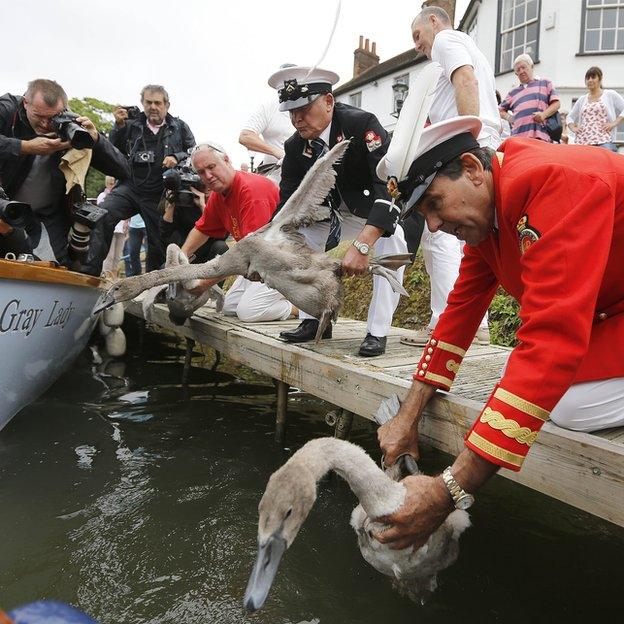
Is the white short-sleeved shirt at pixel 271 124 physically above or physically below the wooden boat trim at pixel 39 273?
above

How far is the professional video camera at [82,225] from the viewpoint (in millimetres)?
5969

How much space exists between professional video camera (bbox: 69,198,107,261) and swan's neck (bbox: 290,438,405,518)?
4685mm

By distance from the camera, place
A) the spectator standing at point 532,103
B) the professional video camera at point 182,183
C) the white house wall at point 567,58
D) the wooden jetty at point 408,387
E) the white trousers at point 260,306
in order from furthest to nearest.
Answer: the white house wall at point 567,58
the spectator standing at point 532,103
the professional video camera at point 182,183
the white trousers at point 260,306
the wooden jetty at point 408,387

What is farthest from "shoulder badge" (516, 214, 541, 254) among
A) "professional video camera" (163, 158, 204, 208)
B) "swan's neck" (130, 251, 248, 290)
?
"professional video camera" (163, 158, 204, 208)

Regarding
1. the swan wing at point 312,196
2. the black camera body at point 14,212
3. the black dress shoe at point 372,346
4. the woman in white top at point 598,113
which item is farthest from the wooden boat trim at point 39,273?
the woman in white top at point 598,113

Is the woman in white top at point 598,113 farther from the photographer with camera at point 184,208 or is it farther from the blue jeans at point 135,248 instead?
the blue jeans at point 135,248

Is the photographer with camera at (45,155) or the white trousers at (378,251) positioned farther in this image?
the photographer with camera at (45,155)

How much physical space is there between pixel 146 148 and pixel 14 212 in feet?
11.2

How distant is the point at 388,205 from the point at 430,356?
5.09 feet

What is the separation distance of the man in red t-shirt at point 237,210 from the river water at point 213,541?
158 cm

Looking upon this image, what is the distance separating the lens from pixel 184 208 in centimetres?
778

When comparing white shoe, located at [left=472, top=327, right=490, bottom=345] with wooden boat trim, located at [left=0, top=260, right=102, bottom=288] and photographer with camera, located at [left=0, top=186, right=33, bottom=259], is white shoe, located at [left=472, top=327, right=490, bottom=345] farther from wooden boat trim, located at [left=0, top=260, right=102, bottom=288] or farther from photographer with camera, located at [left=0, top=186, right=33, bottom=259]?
photographer with camera, located at [left=0, top=186, right=33, bottom=259]

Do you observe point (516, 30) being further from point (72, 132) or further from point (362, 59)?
point (72, 132)

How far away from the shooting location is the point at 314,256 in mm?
4754
